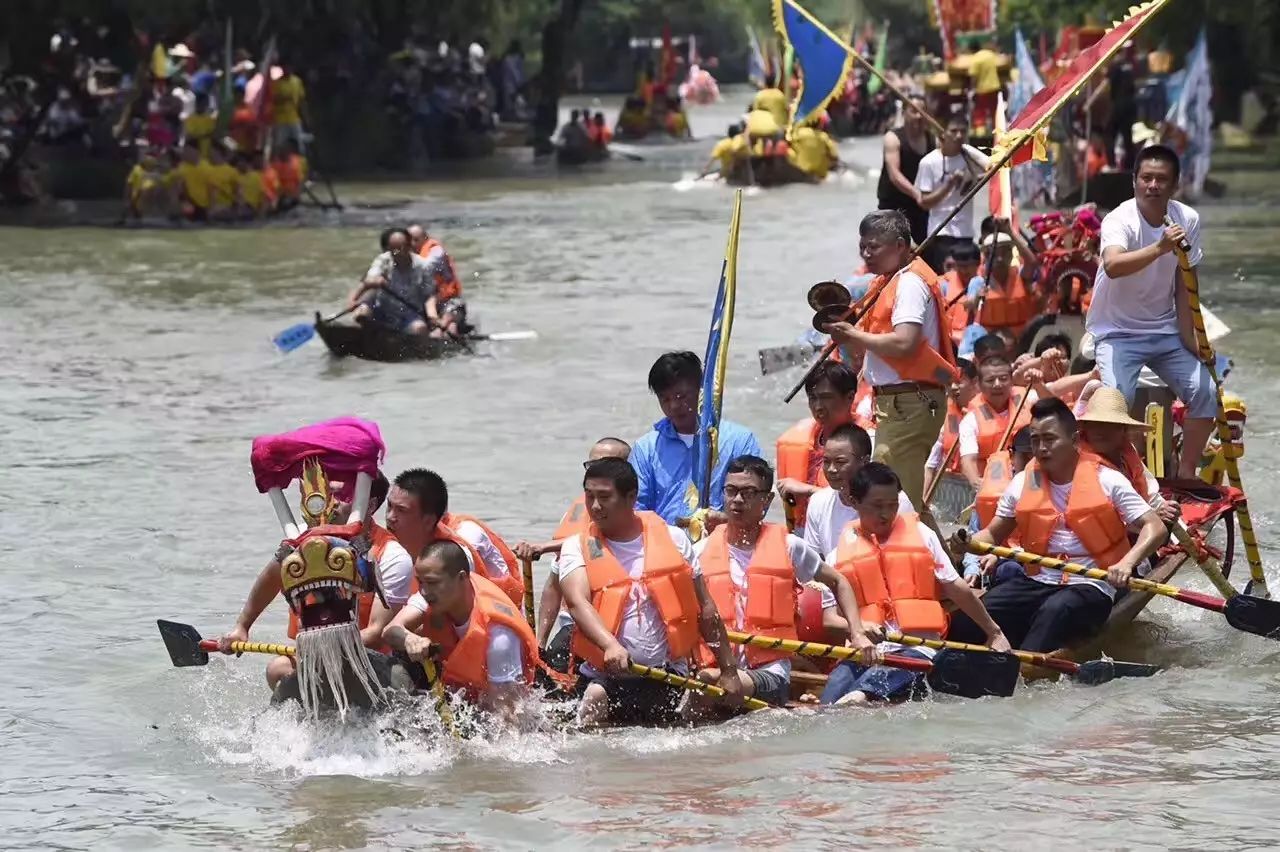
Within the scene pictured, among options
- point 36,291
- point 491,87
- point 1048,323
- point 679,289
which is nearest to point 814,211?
point 679,289

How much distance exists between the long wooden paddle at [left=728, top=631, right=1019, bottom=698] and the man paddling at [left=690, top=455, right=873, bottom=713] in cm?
9

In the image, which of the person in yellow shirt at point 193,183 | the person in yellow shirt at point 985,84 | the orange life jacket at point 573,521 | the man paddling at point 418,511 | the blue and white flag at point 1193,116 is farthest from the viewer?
the person in yellow shirt at point 985,84

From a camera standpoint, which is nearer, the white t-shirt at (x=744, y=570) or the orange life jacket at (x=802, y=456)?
the white t-shirt at (x=744, y=570)

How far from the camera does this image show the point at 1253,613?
9.16 meters

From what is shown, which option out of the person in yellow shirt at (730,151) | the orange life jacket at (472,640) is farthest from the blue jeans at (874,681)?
the person in yellow shirt at (730,151)

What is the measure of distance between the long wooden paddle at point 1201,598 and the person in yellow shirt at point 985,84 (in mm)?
20924

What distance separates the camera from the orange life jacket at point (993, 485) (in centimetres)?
979

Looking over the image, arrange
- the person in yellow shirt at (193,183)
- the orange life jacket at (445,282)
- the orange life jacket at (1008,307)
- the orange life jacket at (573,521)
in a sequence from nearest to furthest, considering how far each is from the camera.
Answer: the orange life jacket at (573,521) < the orange life jacket at (1008,307) < the orange life jacket at (445,282) < the person in yellow shirt at (193,183)

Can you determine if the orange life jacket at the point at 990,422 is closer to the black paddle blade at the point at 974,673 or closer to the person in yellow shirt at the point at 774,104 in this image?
the black paddle blade at the point at 974,673

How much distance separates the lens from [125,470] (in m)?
14.2

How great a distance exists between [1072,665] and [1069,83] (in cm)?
309

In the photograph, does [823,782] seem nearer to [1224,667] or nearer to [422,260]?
[1224,667]

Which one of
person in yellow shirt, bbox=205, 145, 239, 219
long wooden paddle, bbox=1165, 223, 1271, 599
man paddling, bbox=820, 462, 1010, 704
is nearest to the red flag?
long wooden paddle, bbox=1165, 223, 1271, 599

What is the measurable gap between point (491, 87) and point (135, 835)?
4229 centimetres
